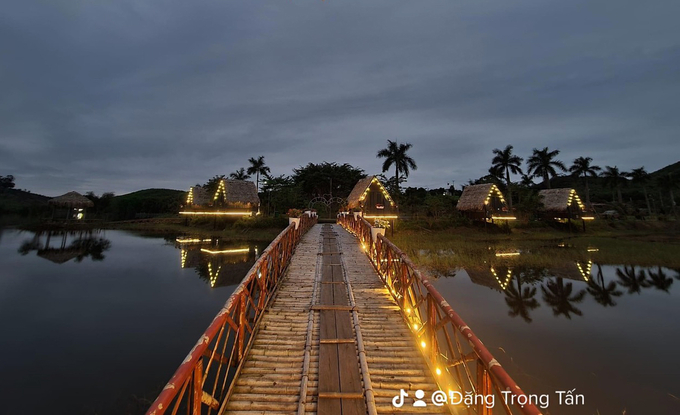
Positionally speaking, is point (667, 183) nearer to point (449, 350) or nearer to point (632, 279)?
point (632, 279)

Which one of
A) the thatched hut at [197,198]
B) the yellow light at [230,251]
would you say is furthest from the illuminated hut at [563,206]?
the thatched hut at [197,198]

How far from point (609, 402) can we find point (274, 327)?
6843mm

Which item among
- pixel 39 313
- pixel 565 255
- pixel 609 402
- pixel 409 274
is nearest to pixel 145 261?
pixel 39 313

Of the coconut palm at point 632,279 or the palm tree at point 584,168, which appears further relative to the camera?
the palm tree at point 584,168

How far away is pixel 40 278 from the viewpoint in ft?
49.3

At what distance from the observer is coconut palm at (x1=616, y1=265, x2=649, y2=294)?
41.6 feet

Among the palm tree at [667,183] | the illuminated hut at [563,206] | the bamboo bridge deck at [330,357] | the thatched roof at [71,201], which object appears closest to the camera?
the bamboo bridge deck at [330,357]

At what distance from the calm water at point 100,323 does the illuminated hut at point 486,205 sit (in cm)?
2704

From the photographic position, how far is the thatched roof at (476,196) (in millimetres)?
32656

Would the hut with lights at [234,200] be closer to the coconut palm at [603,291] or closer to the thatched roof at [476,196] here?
the thatched roof at [476,196]

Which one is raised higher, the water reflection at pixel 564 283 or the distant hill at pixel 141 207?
the distant hill at pixel 141 207

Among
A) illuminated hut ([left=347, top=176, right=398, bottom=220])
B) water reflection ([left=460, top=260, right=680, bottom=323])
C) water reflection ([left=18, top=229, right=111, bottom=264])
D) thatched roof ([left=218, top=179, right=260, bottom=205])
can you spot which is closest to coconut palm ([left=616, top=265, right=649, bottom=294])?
water reflection ([left=460, top=260, right=680, bottom=323])

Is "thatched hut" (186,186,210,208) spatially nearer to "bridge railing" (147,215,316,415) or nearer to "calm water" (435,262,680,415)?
"calm water" (435,262,680,415)

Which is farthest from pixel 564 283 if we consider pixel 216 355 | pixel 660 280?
pixel 216 355
